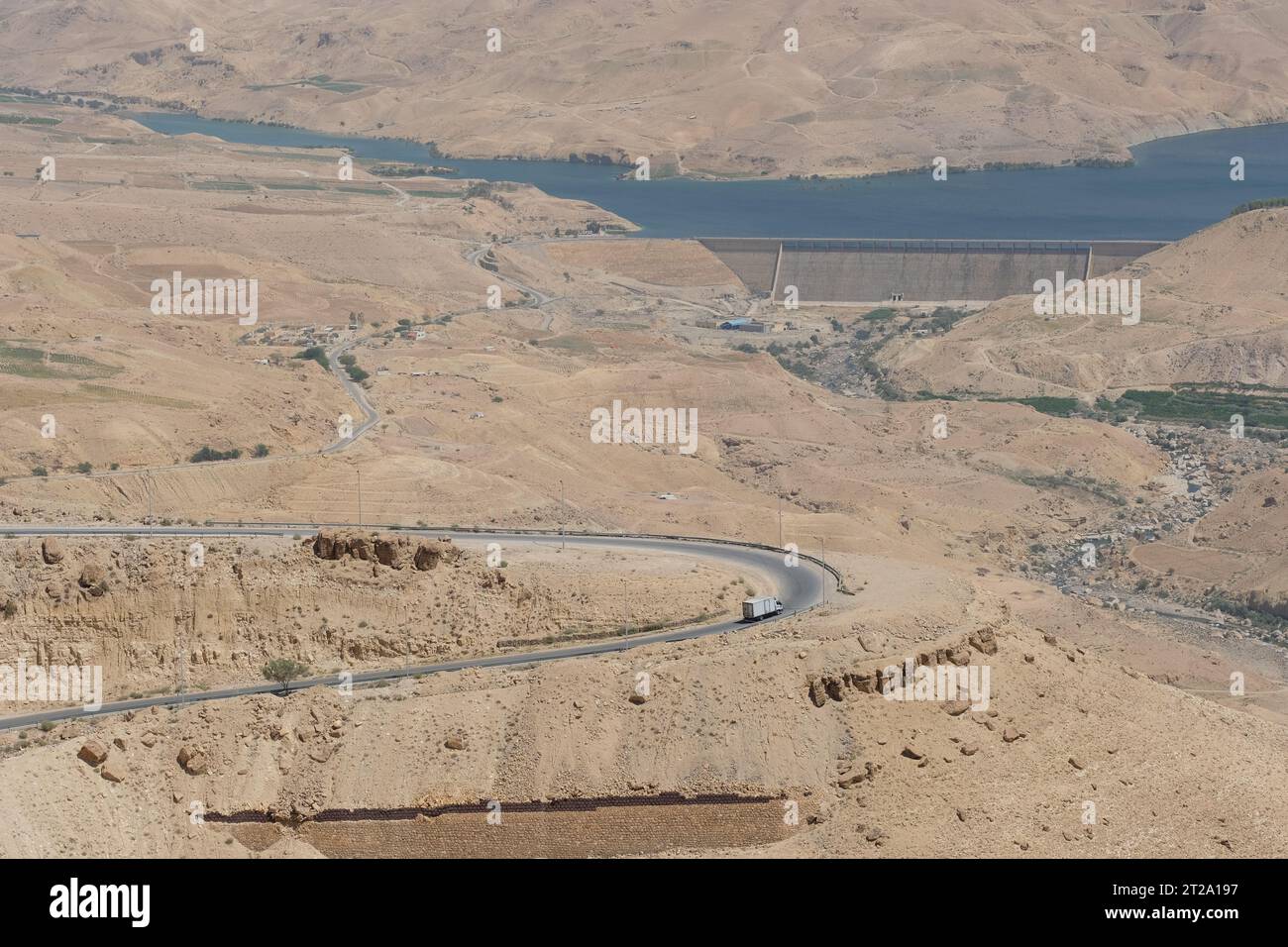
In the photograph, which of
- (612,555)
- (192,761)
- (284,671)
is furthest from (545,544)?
(192,761)

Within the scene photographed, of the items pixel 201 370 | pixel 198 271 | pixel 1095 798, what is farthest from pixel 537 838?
pixel 198 271

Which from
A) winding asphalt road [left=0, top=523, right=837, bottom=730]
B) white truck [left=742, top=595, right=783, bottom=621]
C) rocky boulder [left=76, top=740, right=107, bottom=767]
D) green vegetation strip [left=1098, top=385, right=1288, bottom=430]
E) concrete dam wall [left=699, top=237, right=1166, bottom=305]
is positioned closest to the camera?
rocky boulder [left=76, top=740, right=107, bottom=767]

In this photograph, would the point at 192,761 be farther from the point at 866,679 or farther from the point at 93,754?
the point at 866,679

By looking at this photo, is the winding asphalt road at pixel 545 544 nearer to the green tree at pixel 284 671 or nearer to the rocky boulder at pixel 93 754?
the green tree at pixel 284 671

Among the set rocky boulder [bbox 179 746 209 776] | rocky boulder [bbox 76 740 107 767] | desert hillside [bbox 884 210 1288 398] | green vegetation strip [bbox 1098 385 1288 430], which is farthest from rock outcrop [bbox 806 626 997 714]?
desert hillside [bbox 884 210 1288 398]

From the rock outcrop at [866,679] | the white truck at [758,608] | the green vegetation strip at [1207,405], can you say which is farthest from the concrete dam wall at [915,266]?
the rock outcrop at [866,679]

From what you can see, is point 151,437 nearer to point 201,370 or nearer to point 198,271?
point 201,370

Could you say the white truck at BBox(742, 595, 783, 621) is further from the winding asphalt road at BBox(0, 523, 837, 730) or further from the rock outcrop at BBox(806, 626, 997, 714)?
the rock outcrop at BBox(806, 626, 997, 714)
